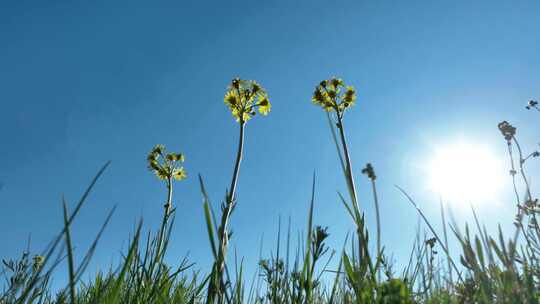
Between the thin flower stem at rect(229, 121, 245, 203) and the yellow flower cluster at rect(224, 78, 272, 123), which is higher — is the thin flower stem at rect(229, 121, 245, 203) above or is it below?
below

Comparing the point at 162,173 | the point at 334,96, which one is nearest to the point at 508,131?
the point at 334,96

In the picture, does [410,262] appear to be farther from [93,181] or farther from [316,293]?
[93,181]

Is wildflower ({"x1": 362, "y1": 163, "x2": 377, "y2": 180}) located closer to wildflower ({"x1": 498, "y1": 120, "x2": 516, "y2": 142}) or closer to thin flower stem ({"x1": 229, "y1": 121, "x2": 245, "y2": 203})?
thin flower stem ({"x1": 229, "y1": 121, "x2": 245, "y2": 203})

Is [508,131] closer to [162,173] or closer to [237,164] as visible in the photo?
Result: [237,164]

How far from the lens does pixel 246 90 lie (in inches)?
223

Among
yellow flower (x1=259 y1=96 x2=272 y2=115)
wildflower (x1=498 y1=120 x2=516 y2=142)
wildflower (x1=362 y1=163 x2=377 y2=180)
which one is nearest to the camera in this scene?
wildflower (x1=362 y1=163 x2=377 y2=180)

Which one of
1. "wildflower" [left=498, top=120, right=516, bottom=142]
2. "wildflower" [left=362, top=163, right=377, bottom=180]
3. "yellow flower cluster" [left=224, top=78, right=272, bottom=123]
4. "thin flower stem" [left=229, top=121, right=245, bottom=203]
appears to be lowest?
"wildflower" [left=362, top=163, right=377, bottom=180]

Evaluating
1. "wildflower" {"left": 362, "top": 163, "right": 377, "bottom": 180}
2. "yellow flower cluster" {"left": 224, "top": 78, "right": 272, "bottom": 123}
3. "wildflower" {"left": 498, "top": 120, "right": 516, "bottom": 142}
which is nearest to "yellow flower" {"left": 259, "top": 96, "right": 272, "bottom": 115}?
"yellow flower cluster" {"left": 224, "top": 78, "right": 272, "bottom": 123}

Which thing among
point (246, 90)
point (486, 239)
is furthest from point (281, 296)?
point (246, 90)

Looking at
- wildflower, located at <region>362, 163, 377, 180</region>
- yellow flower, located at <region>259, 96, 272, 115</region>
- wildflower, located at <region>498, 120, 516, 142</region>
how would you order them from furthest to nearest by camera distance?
yellow flower, located at <region>259, 96, 272, 115</region>, wildflower, located at <region>498, 120, 516, 142</region>, wildflower, located at <region>362, 163, 377, 180</region>

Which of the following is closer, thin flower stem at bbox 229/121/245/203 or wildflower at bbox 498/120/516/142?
thin flower stem at bbox 229/121/245/203

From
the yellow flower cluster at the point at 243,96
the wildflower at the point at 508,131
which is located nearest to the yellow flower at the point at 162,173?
the yellow flower cluster at the point at 243,96

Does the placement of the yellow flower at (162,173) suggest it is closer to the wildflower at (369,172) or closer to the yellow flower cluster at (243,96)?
the yellow flower cluster at (243,96)

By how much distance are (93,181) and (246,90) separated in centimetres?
480
